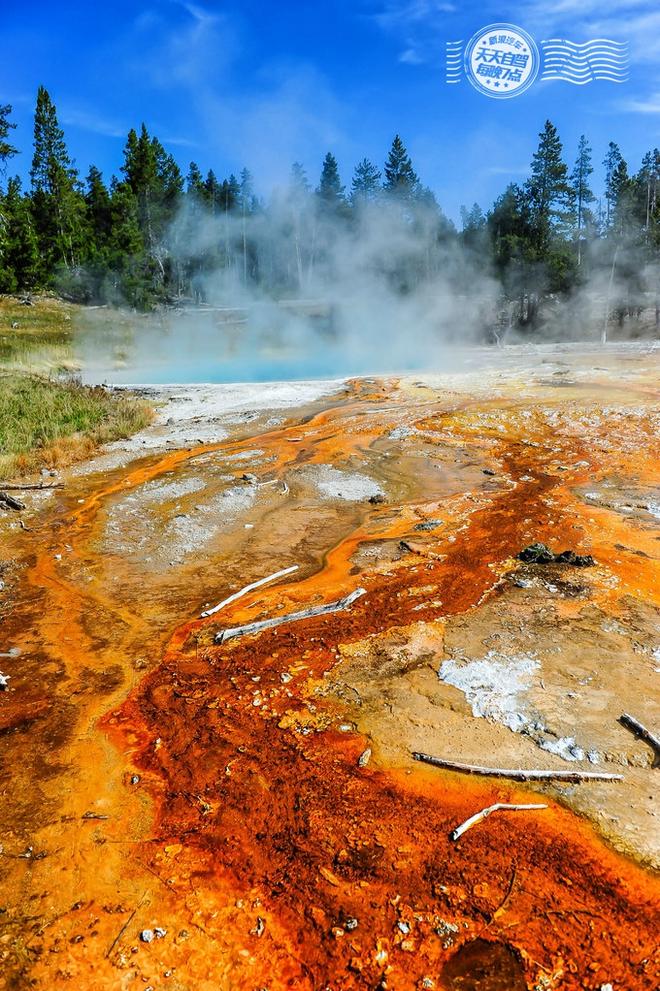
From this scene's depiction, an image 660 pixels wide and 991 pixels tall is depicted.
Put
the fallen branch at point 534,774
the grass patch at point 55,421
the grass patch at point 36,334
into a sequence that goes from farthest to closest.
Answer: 1. the grass patch at point 36,334
2. the grass patch at point 55,421
3. the fallen branch at point 534,774

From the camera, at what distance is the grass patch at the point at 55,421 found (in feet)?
29.0

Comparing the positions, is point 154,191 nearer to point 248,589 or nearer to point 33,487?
point 33,487

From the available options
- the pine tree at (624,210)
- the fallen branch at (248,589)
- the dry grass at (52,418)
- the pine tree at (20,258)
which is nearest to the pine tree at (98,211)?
the pine tree at (20,258)

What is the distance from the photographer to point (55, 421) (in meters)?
10.3

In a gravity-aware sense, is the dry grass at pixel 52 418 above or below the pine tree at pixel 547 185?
below

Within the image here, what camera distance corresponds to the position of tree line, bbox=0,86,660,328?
29469 millimetres

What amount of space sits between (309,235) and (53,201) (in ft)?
60.9

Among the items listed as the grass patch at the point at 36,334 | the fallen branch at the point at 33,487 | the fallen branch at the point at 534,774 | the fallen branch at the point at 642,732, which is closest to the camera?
the fallen branch at the point at 534,774

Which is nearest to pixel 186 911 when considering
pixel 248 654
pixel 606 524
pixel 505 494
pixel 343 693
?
pixel 343 693

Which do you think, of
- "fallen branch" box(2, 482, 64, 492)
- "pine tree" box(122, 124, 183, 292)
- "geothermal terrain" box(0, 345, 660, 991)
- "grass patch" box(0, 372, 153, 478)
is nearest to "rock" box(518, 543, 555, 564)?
"geothermal terrain" box(0, 345, 660, 991)

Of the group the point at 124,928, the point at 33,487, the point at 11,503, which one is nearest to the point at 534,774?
the point at 124,928

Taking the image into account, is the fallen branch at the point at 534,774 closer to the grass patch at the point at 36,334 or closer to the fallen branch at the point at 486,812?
the fallen branch at the point at 486,812

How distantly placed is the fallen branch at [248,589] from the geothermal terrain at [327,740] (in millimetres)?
46

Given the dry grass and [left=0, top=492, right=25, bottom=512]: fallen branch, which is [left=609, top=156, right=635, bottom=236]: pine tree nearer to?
the dry grass
